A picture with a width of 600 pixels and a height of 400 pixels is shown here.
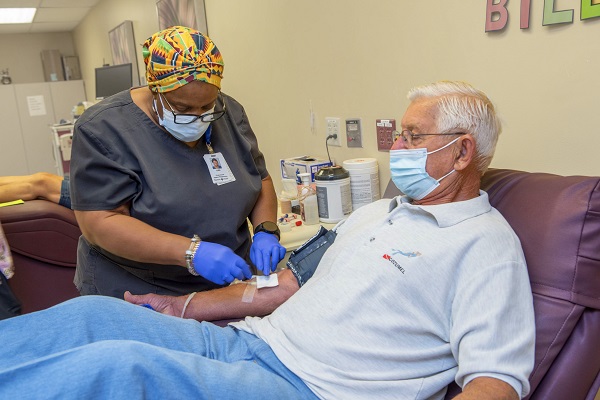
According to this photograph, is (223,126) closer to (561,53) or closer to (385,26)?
(385,26)

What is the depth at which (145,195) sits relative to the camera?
1558 mm

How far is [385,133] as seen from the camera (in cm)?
200

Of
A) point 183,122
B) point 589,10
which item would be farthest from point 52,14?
point 589,10

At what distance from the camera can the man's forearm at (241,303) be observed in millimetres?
1503

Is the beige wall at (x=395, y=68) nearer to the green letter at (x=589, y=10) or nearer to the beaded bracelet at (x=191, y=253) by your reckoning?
the green letter at (x=589, y=10)

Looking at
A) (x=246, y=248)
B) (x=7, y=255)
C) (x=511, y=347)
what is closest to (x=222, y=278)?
(x=246, y=248)

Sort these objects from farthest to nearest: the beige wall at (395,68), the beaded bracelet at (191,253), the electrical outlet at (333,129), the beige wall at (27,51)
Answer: the beige wall at (27,51) → the electrical outlet at (333,129) → the beaded bracelet at (191,253) → the beige wall at (395,68)

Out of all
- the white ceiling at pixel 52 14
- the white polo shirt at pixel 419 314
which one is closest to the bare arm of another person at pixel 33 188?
the white polo shirt at pixel 419 314

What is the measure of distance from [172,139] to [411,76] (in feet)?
2.75

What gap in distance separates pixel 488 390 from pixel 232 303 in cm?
77

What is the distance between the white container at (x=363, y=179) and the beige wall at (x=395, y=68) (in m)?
0.05

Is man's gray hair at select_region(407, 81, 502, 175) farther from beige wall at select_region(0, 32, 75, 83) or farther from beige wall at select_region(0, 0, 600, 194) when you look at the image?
beige wall at select_region(0, 32, 75, 83)

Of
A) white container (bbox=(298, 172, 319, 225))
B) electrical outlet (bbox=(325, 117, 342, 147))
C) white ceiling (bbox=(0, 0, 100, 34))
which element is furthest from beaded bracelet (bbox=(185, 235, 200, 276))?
white ceiling (bbox=(0, 0, 100, 34))

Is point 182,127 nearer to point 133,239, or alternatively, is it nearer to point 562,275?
point 133,239
